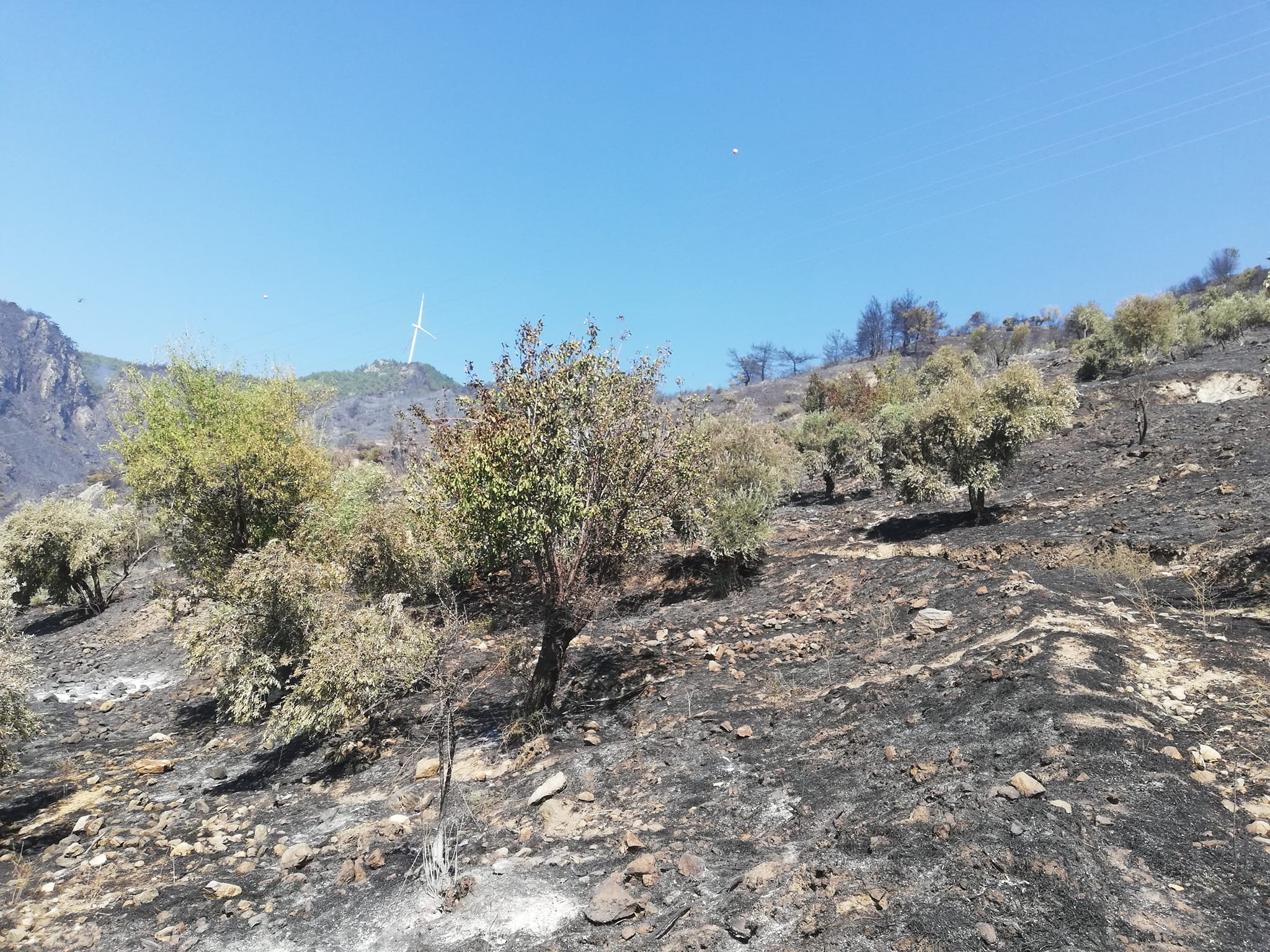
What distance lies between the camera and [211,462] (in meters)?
18.1

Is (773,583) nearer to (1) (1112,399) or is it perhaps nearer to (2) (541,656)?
(2) (541,656)

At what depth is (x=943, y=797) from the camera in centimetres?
672

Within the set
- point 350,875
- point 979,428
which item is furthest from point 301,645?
point 979,428

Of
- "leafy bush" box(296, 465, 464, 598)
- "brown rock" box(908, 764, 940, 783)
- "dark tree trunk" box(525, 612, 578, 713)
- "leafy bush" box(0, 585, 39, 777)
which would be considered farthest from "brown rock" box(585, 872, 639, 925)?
"leafy bush" box(0, 585, 39, 777)

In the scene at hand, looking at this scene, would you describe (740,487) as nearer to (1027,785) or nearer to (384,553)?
(384,553)

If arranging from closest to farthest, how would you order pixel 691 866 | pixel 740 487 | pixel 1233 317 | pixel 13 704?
pixel 691 866, pixel 13 704, pixel 740 487, pixel 1233 317

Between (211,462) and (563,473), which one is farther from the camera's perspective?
(211,462)

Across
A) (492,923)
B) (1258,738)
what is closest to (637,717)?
(492,923)

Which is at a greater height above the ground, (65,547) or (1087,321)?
(1087,321)

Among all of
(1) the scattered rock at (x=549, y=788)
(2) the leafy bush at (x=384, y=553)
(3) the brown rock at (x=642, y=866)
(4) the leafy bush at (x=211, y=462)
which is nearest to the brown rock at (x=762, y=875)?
(3) the brown rock at (x=642, y=866)

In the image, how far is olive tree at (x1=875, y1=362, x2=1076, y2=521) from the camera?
19.3m

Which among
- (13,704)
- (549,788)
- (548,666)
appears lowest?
(549,788)

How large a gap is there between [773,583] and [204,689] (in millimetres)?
16672

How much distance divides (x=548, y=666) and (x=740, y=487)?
945cm
